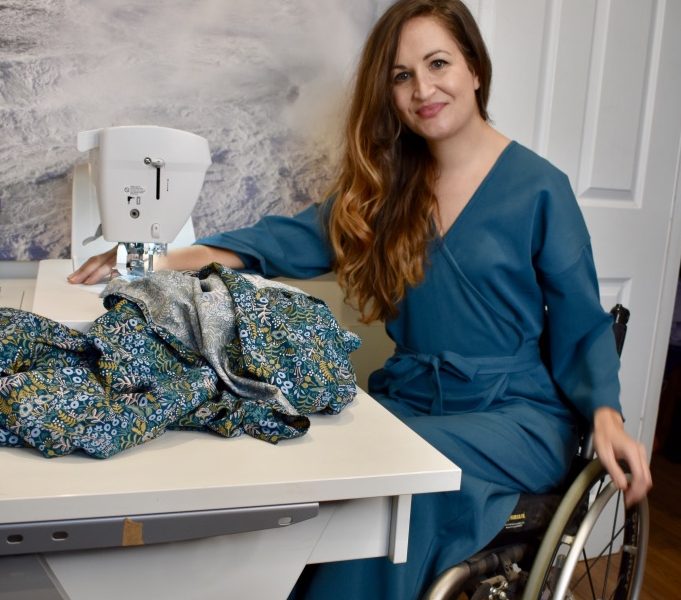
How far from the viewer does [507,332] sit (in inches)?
53.3

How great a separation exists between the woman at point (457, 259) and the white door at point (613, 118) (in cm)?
42

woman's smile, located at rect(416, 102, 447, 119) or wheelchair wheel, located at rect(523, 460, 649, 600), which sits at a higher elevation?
woman's smile, located at rect(416, 102, 447, 119)

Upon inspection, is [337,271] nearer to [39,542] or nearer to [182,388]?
[182,388]

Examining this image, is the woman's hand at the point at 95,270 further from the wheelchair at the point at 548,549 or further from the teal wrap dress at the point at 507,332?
the wheelchair at the point at 548,549

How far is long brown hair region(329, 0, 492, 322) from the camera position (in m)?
1.39

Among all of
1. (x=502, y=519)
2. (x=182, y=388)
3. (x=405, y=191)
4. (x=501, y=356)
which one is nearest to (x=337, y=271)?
(x=405, y=191)

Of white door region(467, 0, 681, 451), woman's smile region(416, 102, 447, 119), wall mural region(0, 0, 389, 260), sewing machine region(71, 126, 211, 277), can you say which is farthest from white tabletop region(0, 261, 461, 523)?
white door region(467, 0, 681, 451)

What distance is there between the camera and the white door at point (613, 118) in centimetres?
180

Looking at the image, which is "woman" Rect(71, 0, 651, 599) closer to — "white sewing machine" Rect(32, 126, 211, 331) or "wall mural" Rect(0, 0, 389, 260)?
"white sewing machine" Rect(32, 126, 211, 331)

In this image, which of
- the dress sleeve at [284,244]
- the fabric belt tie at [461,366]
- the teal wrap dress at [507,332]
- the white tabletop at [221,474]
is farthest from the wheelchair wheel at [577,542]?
the dress sleeve at [284,244]

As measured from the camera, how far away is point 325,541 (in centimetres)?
76

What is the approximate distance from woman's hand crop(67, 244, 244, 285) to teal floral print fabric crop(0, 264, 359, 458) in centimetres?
42

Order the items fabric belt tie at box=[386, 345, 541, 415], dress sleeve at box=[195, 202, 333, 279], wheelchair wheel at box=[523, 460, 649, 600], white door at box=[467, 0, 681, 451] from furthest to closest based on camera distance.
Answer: white door at box=[467, 0, 681, 451] → dress sleeve at box=[195, 202, 333, 279] → fabric belt tie at box=[386, 345, 541, 415] → wheelchair wheel at box=[523, 460, 649, 600]

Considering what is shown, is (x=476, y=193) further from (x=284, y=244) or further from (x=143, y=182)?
(x=143, y=182)
